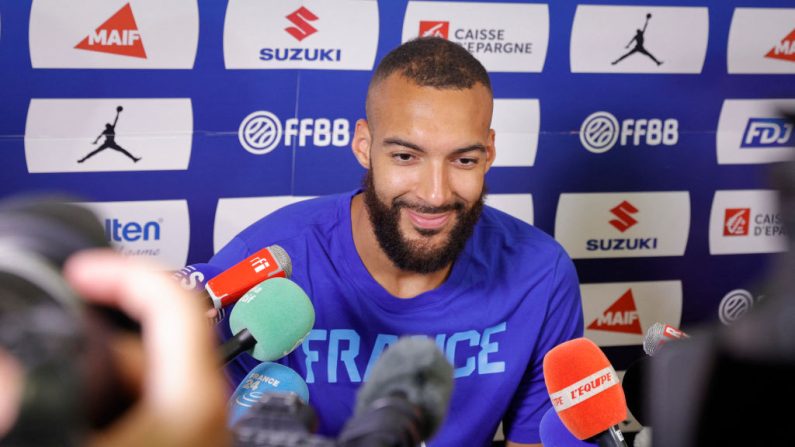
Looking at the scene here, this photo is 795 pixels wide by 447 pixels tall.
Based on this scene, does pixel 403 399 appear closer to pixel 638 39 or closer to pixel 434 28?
pixel 434 28

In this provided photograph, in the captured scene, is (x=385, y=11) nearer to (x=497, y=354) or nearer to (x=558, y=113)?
(x=558, y=113)

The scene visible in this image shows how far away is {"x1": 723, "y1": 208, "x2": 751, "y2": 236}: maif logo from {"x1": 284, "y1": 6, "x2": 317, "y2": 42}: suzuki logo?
1.25 m

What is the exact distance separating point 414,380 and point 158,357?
10.3 inches

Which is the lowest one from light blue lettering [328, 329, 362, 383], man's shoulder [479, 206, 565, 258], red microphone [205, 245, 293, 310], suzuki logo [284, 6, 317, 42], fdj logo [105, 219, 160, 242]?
light blue lettering [328, 329, 362, 383]

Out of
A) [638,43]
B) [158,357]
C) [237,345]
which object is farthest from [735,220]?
[158,357]

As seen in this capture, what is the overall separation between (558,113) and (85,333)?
2078 millimetres

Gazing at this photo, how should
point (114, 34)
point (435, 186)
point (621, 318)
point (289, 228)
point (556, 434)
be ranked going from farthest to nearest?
1. point (621, 318)
2. point (114, 34)
3. point (289, 228)
4. point (435, 186)
5. point (556, 434)

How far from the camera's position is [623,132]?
244cm

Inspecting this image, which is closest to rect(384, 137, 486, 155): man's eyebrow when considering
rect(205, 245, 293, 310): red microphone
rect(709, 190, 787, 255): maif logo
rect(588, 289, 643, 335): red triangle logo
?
rect(205, 245, 293, 310): red microphone

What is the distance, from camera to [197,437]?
41cm

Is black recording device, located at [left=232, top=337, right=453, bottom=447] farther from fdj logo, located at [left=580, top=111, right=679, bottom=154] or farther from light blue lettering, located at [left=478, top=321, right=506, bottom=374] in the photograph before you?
fdj logo, located at [left=580, top=111, right=679, bottom=154]

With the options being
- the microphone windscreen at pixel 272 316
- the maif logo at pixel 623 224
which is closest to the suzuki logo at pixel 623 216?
the maif logo at pixel 623 224

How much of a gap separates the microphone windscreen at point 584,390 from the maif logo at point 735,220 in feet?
4.91

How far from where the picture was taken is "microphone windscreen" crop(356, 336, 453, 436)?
628 mm
